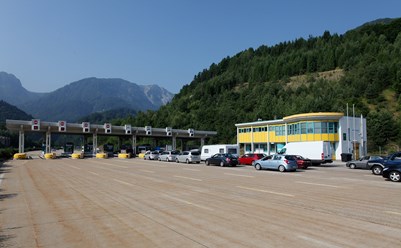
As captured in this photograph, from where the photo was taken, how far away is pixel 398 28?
473 feet

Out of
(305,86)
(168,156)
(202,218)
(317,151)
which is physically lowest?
(202,218)

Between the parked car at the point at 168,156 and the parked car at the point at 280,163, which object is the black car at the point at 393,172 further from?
the parked car at the point at 168,156

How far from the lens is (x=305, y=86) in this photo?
12875 centimetres

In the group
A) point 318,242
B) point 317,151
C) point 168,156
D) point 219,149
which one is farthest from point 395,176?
point 168,156

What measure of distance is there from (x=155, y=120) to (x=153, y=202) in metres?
139

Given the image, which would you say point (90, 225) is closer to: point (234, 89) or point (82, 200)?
point (82, 200)

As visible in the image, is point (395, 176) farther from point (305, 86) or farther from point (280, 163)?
point (305, 86)

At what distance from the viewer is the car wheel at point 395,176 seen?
18.9 m

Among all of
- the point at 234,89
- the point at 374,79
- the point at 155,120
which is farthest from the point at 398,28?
the point at 155,120

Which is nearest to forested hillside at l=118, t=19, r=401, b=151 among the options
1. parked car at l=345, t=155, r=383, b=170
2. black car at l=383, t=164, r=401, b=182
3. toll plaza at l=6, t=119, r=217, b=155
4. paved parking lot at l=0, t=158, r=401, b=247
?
toll plaza at l=6, t=119, r=217, b=155

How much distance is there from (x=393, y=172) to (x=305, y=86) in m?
115

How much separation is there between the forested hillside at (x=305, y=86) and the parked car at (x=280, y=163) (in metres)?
52.6

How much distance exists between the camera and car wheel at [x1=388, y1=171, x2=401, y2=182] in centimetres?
1894

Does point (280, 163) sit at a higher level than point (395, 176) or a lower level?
higher
